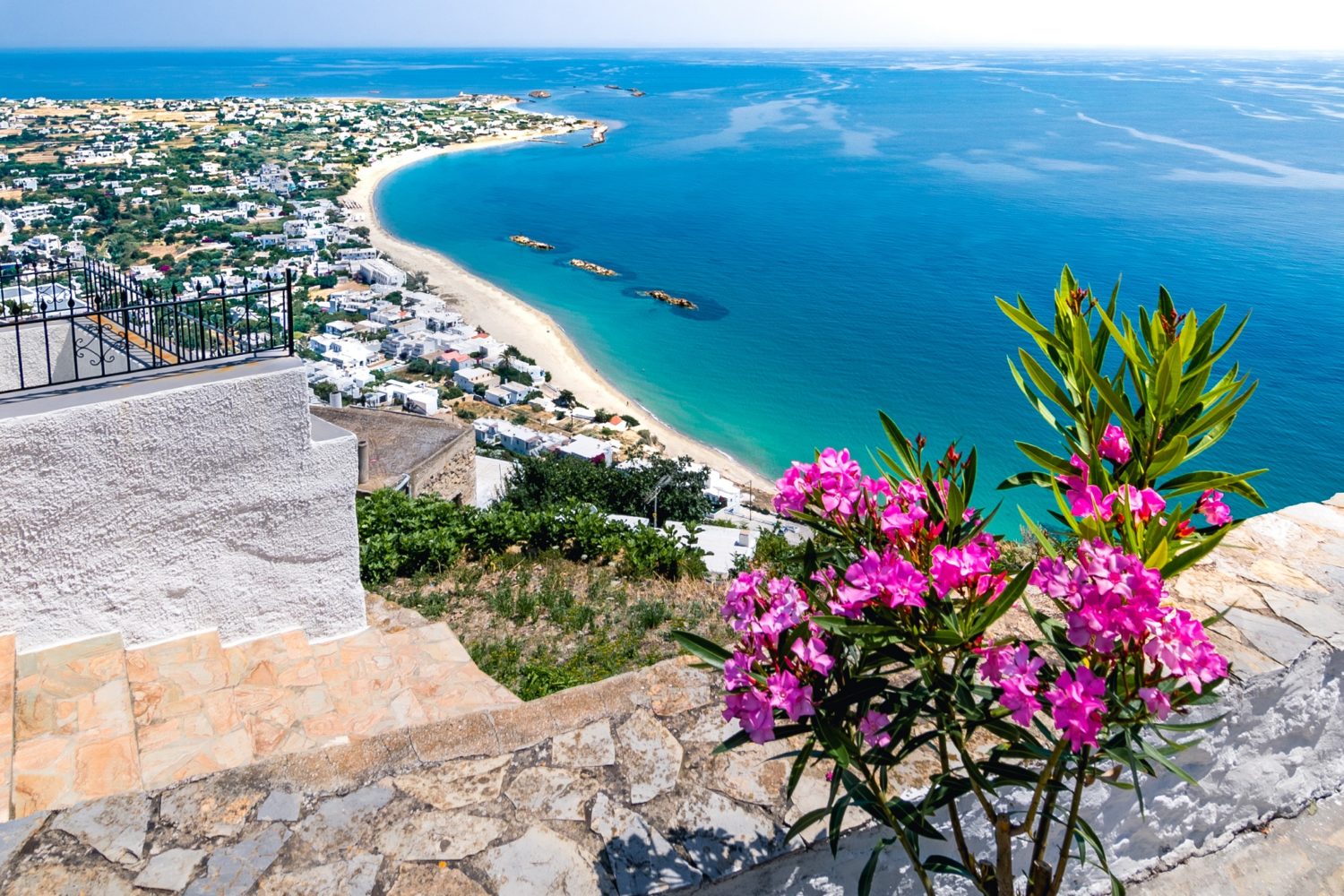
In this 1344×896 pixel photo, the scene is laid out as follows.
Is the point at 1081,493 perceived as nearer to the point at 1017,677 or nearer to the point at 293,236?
the point at 1017,677

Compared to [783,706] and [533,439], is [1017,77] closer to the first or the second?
[533,439]

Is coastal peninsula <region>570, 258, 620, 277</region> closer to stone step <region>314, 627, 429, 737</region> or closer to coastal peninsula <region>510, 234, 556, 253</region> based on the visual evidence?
coastal peninsula <region>510, 234, 556, 253</region>

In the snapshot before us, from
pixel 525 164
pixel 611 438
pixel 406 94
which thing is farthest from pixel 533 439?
pixel 406 94

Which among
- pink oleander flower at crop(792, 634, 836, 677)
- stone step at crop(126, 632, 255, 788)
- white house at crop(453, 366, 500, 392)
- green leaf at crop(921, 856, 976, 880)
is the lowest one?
white house at crop(453, 366, 500, 392)

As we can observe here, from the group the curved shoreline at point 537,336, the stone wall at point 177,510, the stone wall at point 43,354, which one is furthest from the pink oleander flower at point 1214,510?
the curved shoreline at point 537,336

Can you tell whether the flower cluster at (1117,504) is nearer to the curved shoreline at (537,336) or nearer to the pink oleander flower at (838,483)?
the pink oleander flower at (838,483)

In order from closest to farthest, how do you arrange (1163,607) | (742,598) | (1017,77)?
(1163,607)
(742,598)
(1017,77)

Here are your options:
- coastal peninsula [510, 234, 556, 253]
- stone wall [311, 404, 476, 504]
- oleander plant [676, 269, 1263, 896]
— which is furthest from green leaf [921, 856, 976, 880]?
coastal peninsula [510, 234, 556, 253]
